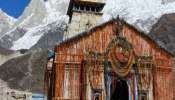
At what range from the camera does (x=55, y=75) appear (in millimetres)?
42031

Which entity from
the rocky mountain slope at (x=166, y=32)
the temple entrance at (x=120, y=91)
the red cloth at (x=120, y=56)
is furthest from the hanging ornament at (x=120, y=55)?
the rocky mountain slope at (x=166, y=32)

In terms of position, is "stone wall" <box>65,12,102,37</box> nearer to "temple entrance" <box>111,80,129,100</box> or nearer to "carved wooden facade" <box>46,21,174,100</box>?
"carved wooden facade" <box>46,21,174,100</box>

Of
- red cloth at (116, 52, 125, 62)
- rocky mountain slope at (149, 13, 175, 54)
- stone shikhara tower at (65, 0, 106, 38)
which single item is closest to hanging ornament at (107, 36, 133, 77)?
red cloth at (116, 52, 125, 62)

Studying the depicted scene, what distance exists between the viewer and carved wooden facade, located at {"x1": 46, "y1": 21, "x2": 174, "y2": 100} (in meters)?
41.5

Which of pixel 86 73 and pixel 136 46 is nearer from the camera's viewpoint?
pixel 86 73

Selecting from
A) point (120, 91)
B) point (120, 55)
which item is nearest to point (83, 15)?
point (120, 91)

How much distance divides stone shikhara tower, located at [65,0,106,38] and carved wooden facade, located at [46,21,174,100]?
10.2 meters

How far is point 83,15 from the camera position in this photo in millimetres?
54719

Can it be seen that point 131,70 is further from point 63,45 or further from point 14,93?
point 14,93

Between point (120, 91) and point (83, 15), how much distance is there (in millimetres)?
12181

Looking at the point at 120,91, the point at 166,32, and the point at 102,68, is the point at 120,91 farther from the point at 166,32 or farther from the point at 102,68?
the point at 166,32

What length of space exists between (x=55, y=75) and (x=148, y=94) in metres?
8.66

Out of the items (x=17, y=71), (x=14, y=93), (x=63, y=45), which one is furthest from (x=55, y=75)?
(x=17, y=71)

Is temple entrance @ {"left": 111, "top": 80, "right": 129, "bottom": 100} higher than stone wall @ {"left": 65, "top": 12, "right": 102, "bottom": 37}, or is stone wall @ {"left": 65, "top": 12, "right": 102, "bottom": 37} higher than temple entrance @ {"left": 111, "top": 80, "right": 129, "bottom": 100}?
stone wall @ {"left": 65, "top": 12, "right": 102, "bottom": 37}
